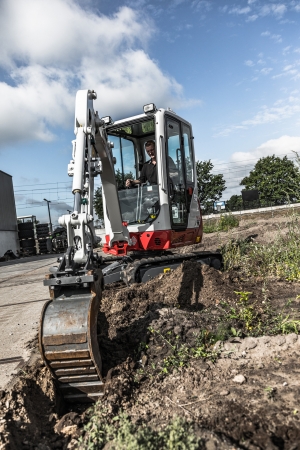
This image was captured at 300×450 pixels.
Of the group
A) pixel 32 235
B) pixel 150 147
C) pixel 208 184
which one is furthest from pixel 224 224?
pixel 208 184

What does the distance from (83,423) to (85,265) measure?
1.28 m

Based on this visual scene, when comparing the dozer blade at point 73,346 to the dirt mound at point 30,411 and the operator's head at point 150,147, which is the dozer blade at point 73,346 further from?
the operator's head at point 150,147

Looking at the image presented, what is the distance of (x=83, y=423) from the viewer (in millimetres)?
2855

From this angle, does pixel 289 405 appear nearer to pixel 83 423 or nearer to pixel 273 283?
pixel 83 423

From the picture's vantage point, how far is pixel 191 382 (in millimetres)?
3105

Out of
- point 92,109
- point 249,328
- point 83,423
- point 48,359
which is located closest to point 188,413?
point 83,423

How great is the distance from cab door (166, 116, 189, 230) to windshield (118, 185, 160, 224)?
280mm

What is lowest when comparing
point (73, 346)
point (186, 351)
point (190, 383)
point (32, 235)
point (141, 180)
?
point (190, 383)

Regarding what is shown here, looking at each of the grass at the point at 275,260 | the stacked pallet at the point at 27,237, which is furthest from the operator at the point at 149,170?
the stacked pallet at the point at 27,237

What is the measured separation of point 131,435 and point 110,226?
457cm

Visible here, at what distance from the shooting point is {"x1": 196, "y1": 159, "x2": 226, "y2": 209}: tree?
52.9 m

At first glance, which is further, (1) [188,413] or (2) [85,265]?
(2) [85,265]

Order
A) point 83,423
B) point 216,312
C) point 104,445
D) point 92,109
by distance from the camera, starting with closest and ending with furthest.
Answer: point 104,445 → point 83,423 → point 216,312 → point 92,109

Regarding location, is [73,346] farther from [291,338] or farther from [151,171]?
[151,171]
